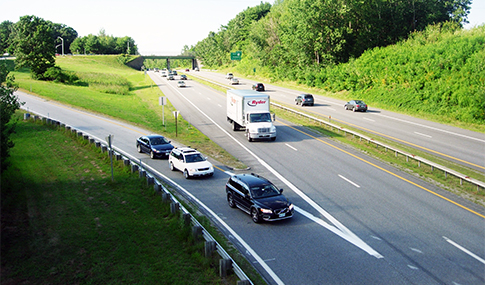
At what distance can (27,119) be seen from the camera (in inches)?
1462

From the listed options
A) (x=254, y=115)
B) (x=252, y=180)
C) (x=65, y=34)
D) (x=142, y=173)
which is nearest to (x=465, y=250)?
(x=252, y=180)

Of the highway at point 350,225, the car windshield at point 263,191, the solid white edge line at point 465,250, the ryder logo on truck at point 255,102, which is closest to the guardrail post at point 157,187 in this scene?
the highway at point 350,225

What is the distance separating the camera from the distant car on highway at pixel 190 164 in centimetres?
2222

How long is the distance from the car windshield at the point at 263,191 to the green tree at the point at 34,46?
6774 cm

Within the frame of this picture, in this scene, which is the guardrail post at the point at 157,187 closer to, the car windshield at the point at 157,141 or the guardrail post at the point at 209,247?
the guardrail post at the point at 209,247

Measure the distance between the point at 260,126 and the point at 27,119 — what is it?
75.0 ft

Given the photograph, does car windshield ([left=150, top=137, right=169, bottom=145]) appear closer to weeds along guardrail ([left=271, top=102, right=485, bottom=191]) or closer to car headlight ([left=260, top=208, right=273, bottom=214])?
car headlight ([left=260, top=208, right=273, bottom=214])

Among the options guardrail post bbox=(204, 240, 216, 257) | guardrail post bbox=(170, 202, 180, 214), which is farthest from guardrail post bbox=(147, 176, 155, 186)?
guardrail post bbox=(204, 240, 216, 257)

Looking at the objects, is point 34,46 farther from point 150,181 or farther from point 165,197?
point 165,197

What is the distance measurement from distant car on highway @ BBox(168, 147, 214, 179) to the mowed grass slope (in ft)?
9.32

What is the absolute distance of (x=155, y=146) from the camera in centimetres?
2738

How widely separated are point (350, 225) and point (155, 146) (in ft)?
53.2

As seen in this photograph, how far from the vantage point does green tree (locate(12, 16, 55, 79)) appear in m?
69.6

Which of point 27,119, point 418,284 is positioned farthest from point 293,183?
point 27,119
